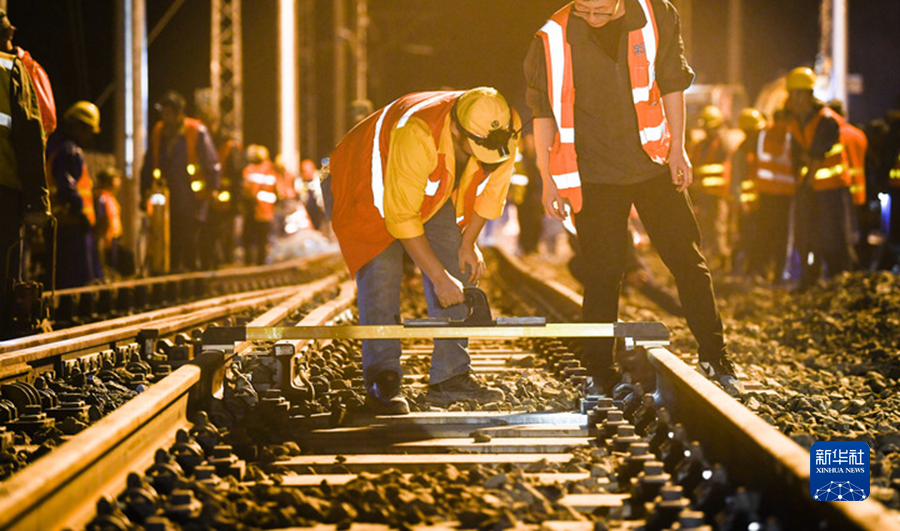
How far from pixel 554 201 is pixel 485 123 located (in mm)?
716

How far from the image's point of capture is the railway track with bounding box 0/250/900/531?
274 centimetres

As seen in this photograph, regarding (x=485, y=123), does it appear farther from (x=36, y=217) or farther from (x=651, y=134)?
(x=36, y=217)

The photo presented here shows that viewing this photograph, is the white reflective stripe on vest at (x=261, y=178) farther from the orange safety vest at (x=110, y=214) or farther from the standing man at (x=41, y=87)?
the standing man at (x=41, y=87)

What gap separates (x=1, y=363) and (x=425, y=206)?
6.50ft

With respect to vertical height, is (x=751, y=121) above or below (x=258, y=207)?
above

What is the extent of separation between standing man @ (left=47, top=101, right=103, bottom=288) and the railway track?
533 cm

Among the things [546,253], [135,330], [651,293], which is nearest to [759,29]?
[546,253]

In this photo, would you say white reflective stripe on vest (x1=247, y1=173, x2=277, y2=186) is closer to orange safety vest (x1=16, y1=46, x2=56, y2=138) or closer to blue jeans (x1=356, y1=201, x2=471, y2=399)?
orange safety vest (x1=16, y1=46, x2=56, y2=138)

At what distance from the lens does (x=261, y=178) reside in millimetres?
17406

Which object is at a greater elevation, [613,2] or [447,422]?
[613,2]

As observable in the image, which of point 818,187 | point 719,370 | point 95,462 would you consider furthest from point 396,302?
point 818,187

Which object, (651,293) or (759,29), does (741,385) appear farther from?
(759,29)

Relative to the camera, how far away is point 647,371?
16.1 ft

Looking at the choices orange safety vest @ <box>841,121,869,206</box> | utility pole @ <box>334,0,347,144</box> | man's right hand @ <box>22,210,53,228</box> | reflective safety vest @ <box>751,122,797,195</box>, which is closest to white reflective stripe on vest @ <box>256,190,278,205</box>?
reflective safety vest @ <box>751,122,797,195</box>
